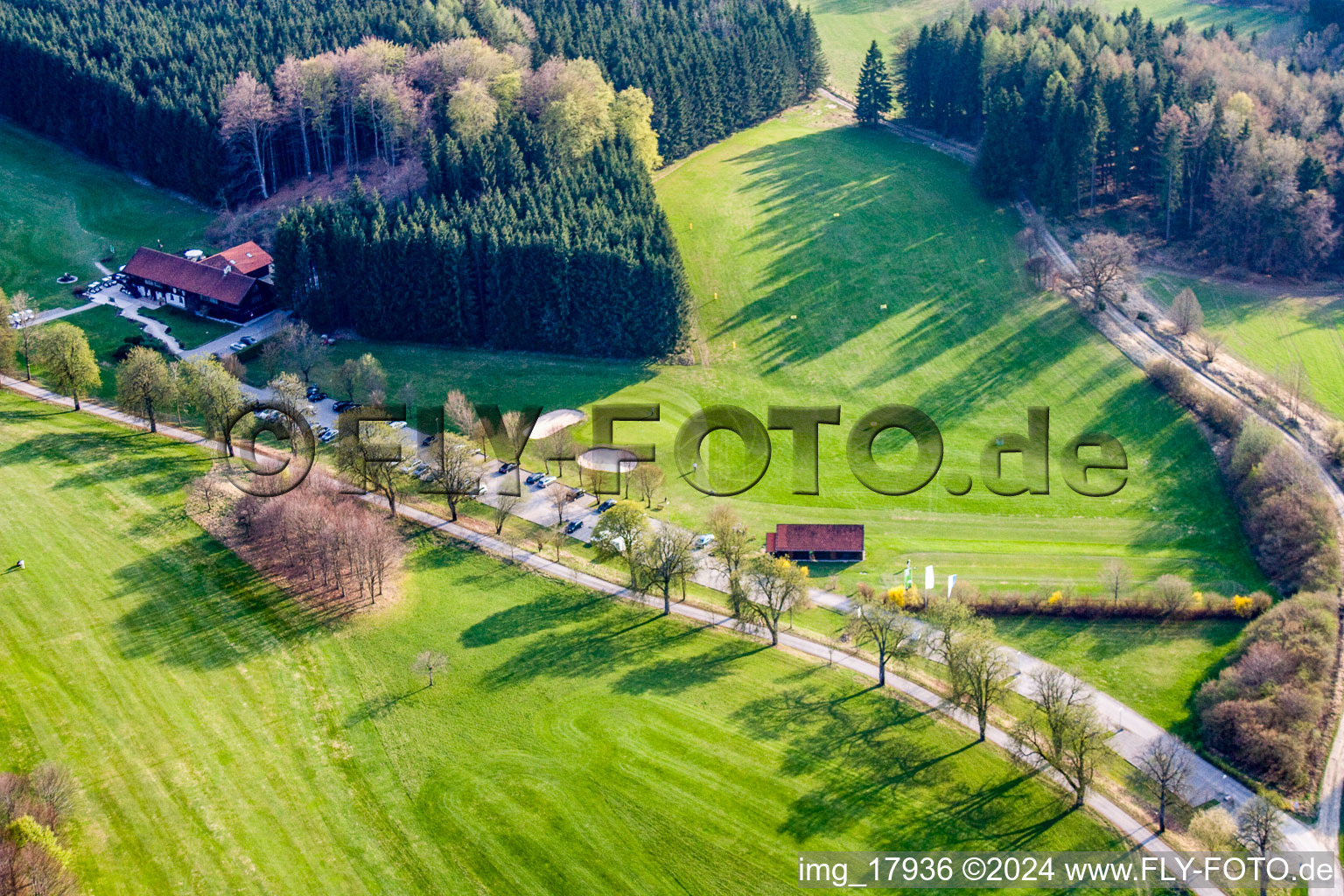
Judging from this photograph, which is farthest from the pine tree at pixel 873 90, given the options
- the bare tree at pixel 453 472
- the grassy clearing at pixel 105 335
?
the grassy clearing at pixel 105 335

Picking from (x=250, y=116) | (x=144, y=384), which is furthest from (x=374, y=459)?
(x=250, y=116)

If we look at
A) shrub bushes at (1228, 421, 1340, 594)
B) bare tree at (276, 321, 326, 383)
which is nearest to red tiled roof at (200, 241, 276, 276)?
bare tree at (276, 321, 326, 383)

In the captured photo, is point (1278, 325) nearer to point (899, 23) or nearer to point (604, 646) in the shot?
point (604, 646)

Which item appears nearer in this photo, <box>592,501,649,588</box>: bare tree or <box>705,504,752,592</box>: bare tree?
<box>705,504,752,592</box>: bare tree

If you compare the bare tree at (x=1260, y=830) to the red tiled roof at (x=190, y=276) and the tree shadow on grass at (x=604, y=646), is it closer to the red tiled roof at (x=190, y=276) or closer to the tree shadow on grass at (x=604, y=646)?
the tree shadow on grass at (x=604, y=646)

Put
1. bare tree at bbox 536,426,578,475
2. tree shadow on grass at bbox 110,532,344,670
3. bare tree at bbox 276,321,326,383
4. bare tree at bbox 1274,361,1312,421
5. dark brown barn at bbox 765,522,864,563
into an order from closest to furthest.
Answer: tree shadow on grass at bbox 110,532,344,670
dark brown barn at bbox 765,522,864,563
bare tree at bbox 536,426,578,475
bare tree at bbox 1274,361,1312,421
bare tree at bbox 276,321,326,383

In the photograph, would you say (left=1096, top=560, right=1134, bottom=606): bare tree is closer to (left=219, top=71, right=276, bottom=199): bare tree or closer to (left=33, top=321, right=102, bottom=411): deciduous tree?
(left=33, top=321, right=102, bottom=411): deciduous tree
